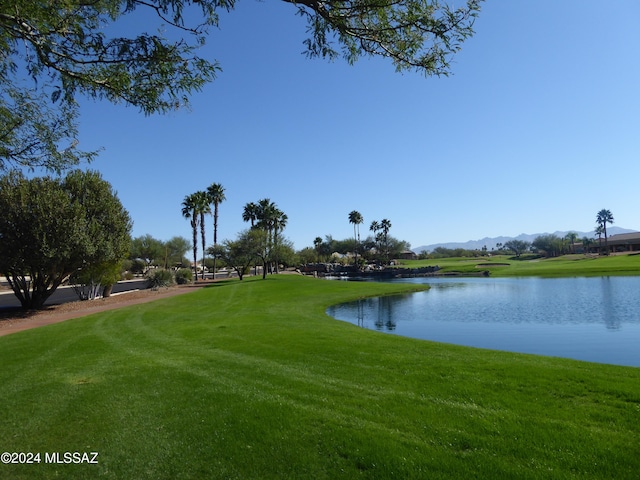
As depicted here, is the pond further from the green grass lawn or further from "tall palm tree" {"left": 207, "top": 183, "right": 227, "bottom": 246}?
"tall palm tree" {"left": 207, "top": 183, "right": 227, "bottom": 246}

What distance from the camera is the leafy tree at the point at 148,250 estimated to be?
77.1 meters

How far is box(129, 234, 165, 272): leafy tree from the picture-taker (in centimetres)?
7706

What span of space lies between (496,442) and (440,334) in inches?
534

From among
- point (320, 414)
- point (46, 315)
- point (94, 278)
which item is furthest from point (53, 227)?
point (320, 414)

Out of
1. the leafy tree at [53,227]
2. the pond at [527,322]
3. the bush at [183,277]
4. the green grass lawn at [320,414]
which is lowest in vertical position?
the pond at [527,322]

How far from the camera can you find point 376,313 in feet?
85.1

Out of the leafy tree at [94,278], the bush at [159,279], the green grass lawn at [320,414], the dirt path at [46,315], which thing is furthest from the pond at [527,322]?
the bush at [159,279]

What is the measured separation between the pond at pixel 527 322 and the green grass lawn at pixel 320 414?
501 cm

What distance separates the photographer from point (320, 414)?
5.80 m

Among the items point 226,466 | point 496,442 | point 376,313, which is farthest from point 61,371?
point 376,313

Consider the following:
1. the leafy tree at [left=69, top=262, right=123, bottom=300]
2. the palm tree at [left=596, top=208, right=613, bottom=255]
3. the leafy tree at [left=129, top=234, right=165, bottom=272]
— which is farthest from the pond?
the palm tree at [left=596, top=208, right=613, bottom=255]

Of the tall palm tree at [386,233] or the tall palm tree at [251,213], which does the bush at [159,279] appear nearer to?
the tall palm tree at [251,213]

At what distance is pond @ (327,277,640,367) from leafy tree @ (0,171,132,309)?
15.7 m

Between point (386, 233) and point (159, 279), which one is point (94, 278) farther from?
point (386, 233)
